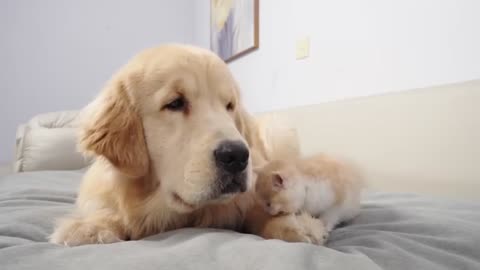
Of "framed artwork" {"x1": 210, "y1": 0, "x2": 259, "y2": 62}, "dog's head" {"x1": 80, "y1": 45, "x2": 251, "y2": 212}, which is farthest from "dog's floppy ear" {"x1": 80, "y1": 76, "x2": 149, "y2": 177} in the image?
"framed artwork" {"x1": 210, "y1": 0, "x2": 259, "y2": 62}

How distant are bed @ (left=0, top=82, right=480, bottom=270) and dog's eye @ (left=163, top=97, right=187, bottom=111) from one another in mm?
316

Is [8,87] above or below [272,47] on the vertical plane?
below

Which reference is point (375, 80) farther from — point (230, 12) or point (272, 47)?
point (230, 12)

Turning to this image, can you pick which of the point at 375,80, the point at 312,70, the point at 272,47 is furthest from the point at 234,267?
the point at 272,47

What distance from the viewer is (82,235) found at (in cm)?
90

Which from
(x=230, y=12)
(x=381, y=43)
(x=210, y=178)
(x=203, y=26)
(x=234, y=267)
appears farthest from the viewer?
(x=203, y=26)

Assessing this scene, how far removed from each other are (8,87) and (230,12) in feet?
7.55

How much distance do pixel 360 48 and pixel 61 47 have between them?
3.24 meters

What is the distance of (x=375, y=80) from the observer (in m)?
1.91

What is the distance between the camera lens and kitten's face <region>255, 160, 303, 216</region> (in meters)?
0.96

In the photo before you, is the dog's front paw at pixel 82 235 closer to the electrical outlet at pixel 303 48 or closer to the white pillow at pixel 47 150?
the electrical outlet at pixel 303 48

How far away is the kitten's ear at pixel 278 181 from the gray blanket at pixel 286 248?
16 centimetres

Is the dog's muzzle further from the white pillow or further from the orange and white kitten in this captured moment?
the white pillow

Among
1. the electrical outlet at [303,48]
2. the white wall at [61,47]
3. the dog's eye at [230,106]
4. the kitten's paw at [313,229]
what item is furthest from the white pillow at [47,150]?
the kitten's paw at [313,229]
